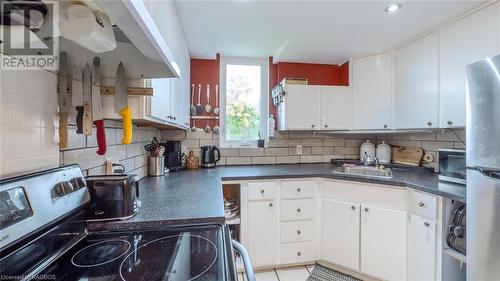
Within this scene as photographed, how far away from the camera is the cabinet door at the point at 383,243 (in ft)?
5.85

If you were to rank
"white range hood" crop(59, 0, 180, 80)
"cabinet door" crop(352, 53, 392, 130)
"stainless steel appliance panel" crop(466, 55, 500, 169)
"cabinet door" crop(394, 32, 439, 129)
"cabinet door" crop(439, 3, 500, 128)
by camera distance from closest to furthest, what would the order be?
"white range hood" crop(59, 0, 180, 80) < "stainless steel appliance panel" crop(466, 55, 500, 169) < "cabinet door" crop(439, 3, 500, 128) < "cabinet door" crop(394, 32, 439, 129) < "cabinet door" crop(352, 53, 392, 130)

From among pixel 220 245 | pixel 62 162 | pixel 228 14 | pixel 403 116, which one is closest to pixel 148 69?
pixel 62 162

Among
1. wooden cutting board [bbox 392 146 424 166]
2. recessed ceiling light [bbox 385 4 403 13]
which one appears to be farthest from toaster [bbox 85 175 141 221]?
wooden cutting board [bbox 392 146 424 166]

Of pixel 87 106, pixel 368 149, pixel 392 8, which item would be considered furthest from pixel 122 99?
pixel 368 149

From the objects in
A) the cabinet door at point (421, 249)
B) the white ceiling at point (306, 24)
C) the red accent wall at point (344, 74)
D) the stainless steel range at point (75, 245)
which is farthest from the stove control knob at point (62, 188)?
the red accent wall at point (344, 74)

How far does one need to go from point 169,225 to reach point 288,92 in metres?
1.88

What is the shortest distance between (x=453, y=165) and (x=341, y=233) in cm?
99

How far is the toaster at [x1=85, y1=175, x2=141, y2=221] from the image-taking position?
0.89 metres

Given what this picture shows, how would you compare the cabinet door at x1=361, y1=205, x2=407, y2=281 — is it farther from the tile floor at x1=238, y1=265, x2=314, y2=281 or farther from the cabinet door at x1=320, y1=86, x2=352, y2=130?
the cabinet door at x1=320, y1=86, x2=352, y2=130

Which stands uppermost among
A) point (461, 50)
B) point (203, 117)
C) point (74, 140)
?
point (461, 50)

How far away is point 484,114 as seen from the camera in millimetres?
1133

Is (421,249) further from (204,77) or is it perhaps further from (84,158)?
(204,77)

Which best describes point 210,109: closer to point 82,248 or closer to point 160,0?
point 160,0

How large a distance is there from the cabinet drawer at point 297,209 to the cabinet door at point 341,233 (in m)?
0.12
